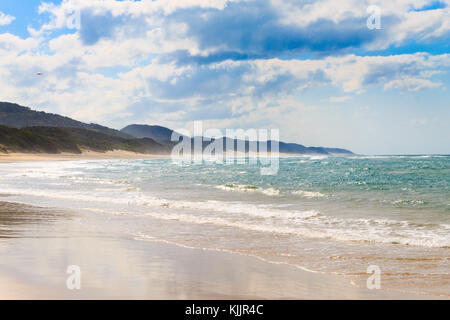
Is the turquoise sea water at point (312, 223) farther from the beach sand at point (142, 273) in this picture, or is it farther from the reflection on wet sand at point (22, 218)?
the reflection on wet sand at point (22, 218)

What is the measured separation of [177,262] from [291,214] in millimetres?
7933

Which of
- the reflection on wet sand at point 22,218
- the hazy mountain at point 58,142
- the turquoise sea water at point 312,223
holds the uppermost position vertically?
the hazy mountain at point 58,142

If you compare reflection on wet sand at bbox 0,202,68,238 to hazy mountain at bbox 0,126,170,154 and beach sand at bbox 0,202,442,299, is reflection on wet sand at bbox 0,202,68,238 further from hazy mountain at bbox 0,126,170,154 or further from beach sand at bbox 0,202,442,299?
hazy mountain at bbox 0,126,170,154

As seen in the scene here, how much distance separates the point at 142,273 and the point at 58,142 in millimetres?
129125

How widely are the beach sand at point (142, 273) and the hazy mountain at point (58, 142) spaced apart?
94.9m

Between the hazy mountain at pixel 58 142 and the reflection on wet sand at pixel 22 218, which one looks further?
the hazy mountain at pixel 58 142

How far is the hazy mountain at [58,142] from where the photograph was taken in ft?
336

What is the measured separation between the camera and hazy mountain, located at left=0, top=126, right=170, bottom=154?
102 m

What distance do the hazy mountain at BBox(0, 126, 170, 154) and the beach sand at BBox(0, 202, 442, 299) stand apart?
94943 millimetres

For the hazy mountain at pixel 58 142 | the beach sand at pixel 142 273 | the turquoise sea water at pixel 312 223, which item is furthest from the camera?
the hazy mountain at pixel 58 142

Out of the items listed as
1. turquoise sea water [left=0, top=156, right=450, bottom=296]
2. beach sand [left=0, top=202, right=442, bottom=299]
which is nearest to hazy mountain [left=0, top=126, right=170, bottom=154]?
turquoise sea water [left=0, top=156, right=450, bottom=296]

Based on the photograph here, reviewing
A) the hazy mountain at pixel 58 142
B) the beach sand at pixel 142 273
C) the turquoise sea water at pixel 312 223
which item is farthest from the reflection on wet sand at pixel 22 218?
the hazy mountain at pixel 58 142
